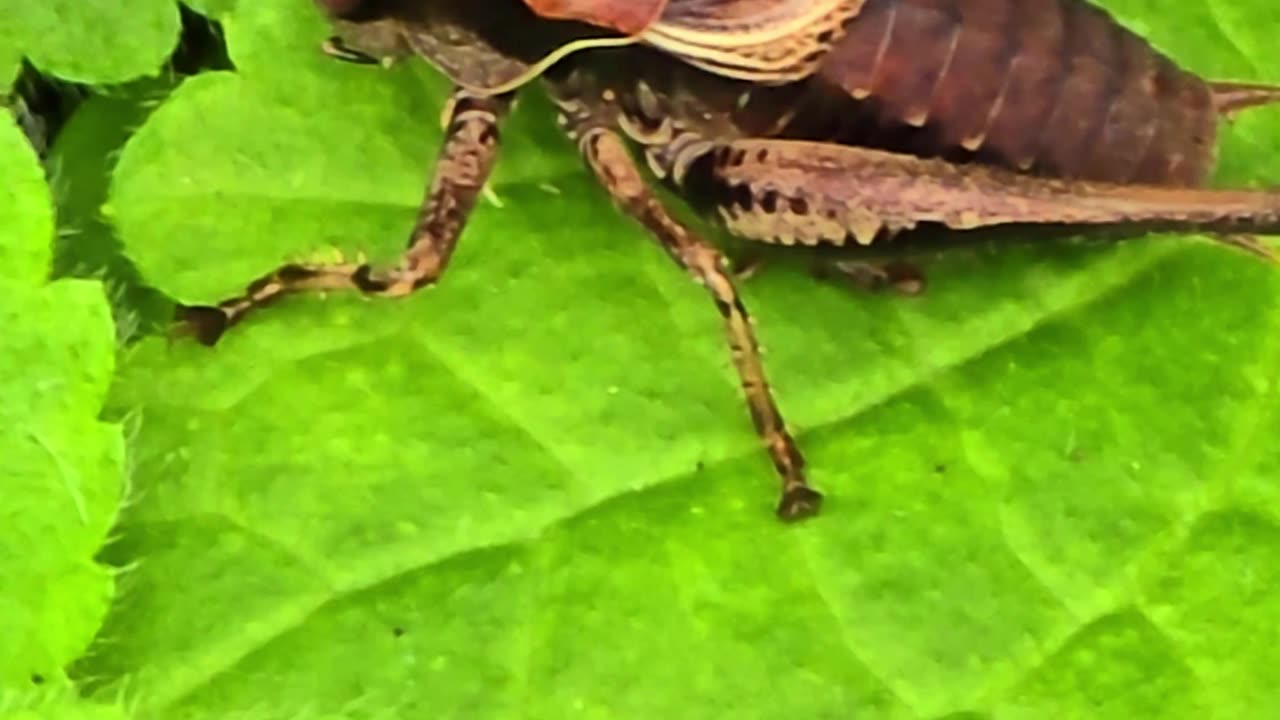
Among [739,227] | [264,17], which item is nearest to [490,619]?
[739,227]

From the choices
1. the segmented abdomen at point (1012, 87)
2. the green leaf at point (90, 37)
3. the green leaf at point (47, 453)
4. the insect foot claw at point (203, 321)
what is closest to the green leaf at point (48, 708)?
the green leaf at point (47, 453)

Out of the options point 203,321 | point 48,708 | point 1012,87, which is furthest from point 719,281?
point 48,708

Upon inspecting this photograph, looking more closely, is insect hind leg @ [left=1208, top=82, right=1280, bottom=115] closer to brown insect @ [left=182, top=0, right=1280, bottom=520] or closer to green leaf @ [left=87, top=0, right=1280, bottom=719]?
brown insect @ [left=182, top=0, right=1280, bottom=520]

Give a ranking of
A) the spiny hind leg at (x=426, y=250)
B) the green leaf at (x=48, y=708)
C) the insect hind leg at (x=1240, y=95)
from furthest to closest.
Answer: the insect hind leg at (x=1240, y=95) < the spiny hind leg at (x=426, y=250) < the green leaf at (x=48, y=708)

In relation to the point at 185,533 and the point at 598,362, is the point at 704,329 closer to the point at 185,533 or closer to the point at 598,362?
the point at 598,362

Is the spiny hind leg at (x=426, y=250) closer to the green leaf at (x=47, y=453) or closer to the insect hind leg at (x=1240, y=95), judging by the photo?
the green leaf at (x=47, y=453)

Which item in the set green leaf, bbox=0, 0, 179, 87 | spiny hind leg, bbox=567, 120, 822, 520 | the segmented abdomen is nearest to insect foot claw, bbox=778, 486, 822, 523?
spiny hind leg, bbox=567, 120, 822, 520
